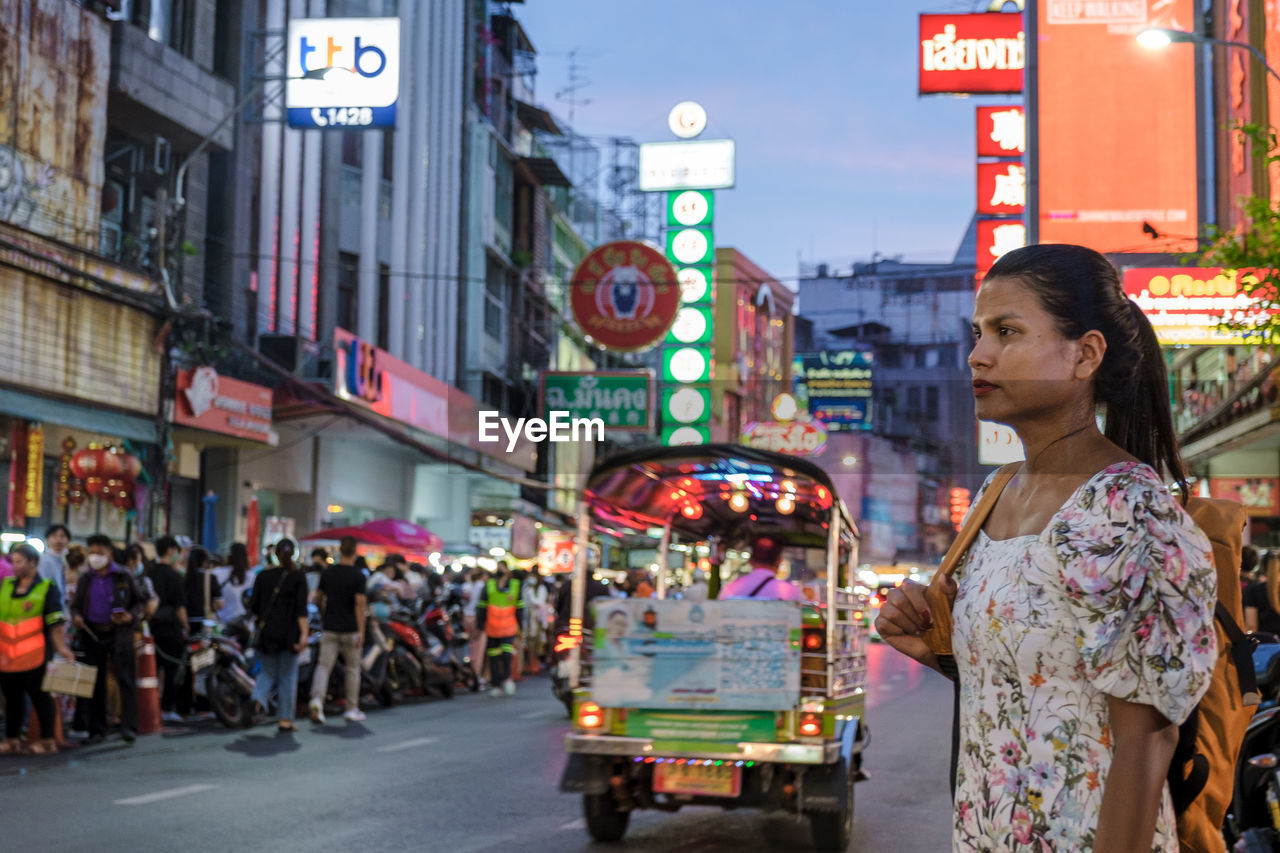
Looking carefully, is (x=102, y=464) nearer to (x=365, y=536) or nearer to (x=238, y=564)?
(x=238, y=564)

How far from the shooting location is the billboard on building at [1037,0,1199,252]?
25.8 meters

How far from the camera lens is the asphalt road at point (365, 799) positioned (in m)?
9.12

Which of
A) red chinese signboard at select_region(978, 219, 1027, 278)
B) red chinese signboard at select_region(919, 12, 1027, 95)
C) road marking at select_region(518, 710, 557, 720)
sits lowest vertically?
road marking at select_region(518, 710, 557, 720)

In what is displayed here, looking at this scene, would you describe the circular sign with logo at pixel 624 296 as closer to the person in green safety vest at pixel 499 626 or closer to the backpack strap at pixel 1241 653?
the person in green safety vest at pixel 499 626

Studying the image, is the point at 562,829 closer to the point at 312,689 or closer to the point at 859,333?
the point at 312,689

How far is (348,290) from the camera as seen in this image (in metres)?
37.2

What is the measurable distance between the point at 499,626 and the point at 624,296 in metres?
12.3

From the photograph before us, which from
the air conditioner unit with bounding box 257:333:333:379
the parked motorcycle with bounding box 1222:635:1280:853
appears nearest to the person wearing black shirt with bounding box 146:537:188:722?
the parked motorcycle with bounding box 1222:635:1280:853

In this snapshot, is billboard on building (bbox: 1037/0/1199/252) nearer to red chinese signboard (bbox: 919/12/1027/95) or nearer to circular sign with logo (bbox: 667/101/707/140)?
red chinese signboard (bbox: 919/12/1027/95)

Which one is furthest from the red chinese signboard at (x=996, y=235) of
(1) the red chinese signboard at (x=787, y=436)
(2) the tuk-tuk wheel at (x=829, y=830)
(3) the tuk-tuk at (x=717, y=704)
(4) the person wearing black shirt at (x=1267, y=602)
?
(2) the tuk-tuk wheel at (x=829, y=830)

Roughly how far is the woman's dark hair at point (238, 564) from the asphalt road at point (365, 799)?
271 cm

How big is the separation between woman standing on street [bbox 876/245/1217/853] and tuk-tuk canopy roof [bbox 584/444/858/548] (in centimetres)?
650

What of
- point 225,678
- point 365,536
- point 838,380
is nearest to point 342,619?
point 225,678

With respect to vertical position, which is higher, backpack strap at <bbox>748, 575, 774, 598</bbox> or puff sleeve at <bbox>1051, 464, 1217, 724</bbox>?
puff sleeve at <bbox>1051, 464, 1217, 724</bbox>
